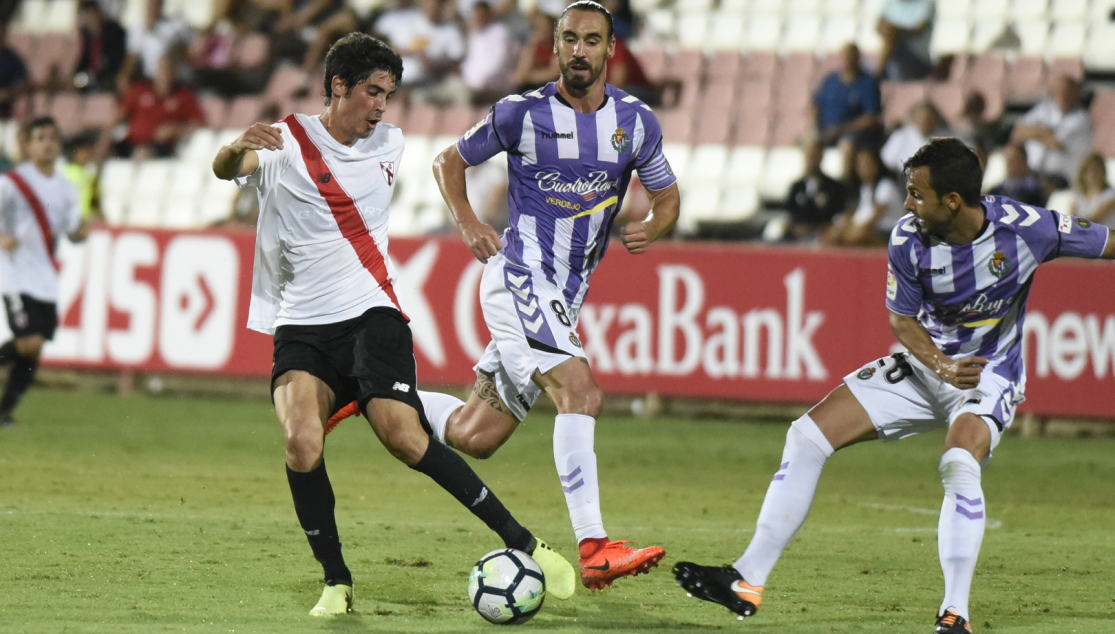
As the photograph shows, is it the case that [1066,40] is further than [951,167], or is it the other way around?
[1066,40]

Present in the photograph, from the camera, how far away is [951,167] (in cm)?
552

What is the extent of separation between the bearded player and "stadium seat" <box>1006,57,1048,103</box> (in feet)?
31.8

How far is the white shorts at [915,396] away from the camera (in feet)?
18.7

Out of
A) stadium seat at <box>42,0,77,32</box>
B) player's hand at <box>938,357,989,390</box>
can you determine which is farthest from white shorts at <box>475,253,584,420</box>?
stadium seat at <box>42,0,77,32</box>

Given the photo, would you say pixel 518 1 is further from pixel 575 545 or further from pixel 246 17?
pixel 575 545

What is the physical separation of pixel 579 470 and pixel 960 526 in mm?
1502

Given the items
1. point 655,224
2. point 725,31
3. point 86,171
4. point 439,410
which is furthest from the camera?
point 725,31

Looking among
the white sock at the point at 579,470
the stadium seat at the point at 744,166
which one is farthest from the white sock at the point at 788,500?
the stadium seat at the point at 744,166

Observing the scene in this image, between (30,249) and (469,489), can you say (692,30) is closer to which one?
(30,249)

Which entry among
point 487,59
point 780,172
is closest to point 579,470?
point 780,172

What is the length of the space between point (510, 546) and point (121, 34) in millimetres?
14001

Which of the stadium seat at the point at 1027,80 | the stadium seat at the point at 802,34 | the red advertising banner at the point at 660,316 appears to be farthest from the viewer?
the stadium seat at the point at 802,34

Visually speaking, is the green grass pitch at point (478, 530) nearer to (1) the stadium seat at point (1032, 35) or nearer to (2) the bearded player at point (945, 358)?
(2) the bearded player at point (945, 358)

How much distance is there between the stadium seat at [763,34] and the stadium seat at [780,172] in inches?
78.0
